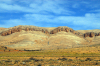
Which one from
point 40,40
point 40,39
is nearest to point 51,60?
point 40,40

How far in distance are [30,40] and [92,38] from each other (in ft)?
182

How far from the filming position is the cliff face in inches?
3391

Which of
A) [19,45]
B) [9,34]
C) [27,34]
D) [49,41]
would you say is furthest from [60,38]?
[9,34]

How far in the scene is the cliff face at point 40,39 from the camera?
3391 inches

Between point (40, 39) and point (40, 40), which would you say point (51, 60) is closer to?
point (40, 40)

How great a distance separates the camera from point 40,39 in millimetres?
97312

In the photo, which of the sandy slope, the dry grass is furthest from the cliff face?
the dry grass

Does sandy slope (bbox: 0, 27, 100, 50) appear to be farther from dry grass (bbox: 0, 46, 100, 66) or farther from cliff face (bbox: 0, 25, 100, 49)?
dry grass (bbox: 0, 46, 100, 66)

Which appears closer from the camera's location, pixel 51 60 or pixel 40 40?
pixel 51 60

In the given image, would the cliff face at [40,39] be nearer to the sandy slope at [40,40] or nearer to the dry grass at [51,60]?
the sandy slope at [40,40]

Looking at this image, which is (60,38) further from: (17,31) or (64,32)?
(17,31)

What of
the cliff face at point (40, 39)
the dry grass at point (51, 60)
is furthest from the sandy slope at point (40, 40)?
the dry grass at point (51, 60)

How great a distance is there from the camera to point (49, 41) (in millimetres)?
95750

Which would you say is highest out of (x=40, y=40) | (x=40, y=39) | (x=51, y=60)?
(x=40, y=39)
